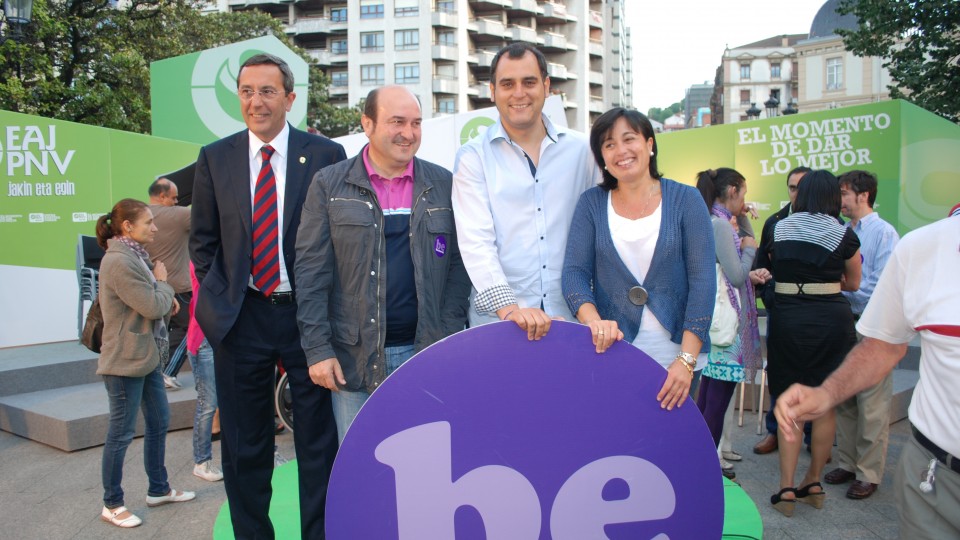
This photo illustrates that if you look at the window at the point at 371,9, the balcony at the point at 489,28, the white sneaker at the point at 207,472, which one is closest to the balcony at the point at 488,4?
the balcony at the point at 489,28

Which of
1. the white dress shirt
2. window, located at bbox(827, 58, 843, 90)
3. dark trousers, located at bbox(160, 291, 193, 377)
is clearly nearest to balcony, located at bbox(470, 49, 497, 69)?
window, located at bbox(827, 58, 843, 90)

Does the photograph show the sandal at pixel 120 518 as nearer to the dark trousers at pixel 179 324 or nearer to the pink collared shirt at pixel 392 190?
the dark trousers at pixel 179 324

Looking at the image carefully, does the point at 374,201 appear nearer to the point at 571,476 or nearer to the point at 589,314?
the point at 589,314

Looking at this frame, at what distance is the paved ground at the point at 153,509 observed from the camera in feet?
12.6

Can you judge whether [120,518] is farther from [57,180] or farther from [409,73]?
[409,73]

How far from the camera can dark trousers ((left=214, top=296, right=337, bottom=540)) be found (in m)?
2.98

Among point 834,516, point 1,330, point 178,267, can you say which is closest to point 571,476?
point 834,516

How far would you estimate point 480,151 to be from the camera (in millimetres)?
2809

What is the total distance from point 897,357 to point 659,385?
70 cm

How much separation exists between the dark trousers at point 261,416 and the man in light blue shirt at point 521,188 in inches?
32.6

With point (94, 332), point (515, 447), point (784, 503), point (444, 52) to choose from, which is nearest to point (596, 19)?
point (444, 52)

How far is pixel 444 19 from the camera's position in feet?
191

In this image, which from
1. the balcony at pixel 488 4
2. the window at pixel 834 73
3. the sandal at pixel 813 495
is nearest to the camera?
the sandal at pixel 813 495

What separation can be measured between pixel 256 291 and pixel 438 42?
194ft
